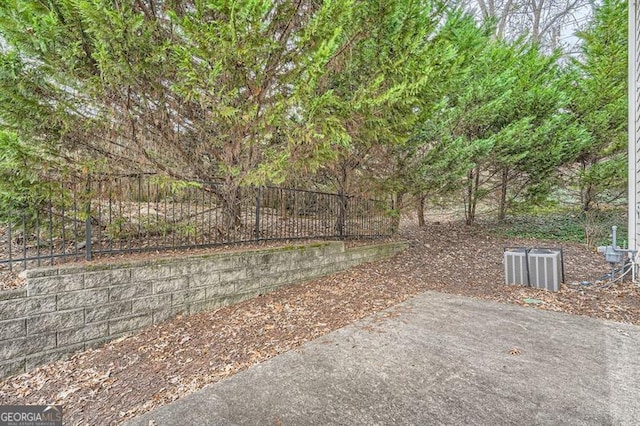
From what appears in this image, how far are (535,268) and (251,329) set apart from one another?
4.03 meters

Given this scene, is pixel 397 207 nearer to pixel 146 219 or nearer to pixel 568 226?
pixel 146 219

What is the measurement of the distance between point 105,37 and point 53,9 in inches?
18.6

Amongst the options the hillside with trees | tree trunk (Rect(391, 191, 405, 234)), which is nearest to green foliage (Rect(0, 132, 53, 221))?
the hillside with trees

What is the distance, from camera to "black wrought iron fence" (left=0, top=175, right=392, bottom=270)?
3176mm

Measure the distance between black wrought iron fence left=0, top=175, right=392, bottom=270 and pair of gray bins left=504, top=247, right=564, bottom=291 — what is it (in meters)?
2.84

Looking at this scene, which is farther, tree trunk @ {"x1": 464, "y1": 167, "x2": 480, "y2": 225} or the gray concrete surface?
tree trunk @ {"x1": 464, "y1": 167, "x2": 480, "y2": 225}

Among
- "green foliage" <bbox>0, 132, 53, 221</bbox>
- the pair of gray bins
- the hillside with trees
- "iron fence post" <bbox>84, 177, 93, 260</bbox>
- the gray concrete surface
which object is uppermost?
the hillside with trees

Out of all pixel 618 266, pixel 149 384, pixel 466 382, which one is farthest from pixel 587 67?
pixel 149 384

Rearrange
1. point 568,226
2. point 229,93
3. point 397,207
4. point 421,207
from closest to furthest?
point 229,93 < point 397,207 < point 421,207 < point 568,226

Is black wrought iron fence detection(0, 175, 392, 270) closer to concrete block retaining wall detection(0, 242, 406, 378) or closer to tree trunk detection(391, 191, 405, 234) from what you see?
concrete block retaining wall detection(0, 242, 406, 378)

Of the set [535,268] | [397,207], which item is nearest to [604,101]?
[397,207]

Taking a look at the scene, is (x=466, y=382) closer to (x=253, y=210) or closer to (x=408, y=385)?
(x=408, y=385)

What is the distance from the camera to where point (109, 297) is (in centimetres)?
293

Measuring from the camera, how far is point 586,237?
26.1ft
